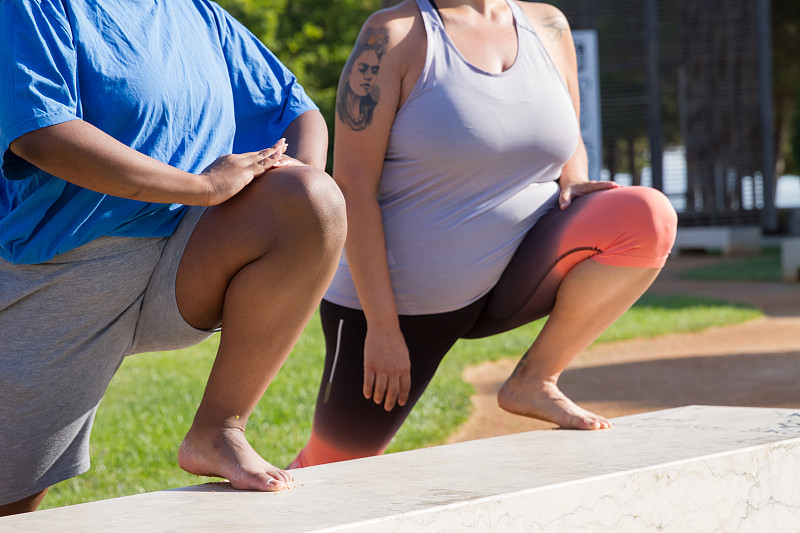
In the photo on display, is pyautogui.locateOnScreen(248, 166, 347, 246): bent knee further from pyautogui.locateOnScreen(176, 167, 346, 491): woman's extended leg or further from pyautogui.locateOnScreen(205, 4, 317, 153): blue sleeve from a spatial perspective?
pyautogui.locateOnScreen(205, 4, 317, 153): blue sleeve

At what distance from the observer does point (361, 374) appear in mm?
2682

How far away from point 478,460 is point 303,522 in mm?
647

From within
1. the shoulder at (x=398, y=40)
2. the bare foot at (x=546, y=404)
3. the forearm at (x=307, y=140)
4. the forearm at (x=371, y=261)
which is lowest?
the bare foot at (x=546, y=404)

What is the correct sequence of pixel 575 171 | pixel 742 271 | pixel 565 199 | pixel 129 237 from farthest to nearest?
pixel 742 271 < pixel 575 171 < pixel 565 199 < pixel 129 237

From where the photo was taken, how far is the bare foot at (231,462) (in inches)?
72.3

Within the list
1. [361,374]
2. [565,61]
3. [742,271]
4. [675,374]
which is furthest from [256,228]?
[742,271]

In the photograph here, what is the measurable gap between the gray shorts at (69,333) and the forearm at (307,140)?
0.27 meters

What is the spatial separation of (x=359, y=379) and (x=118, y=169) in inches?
44.3

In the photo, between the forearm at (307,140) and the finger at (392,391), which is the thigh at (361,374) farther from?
the forearm at (307,140)

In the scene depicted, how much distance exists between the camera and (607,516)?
6.24 ft

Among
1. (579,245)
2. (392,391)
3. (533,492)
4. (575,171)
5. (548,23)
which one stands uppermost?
(548,23)

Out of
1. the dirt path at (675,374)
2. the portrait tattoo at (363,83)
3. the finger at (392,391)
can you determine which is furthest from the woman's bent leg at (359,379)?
the dirt path at (675,374)

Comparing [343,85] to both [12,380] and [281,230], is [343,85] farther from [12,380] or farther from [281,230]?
[12,380]

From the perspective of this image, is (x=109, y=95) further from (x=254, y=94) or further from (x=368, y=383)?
(x=368, y=383)
